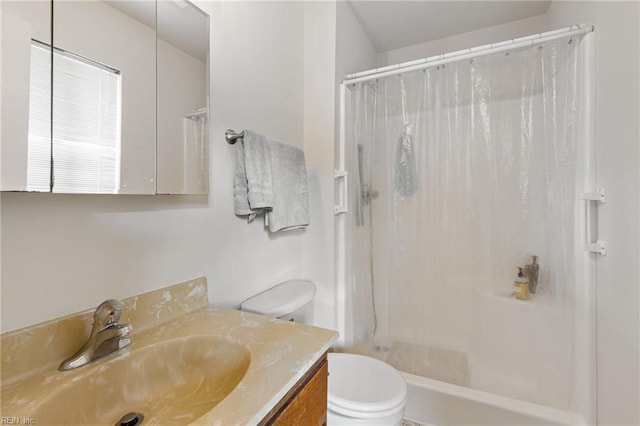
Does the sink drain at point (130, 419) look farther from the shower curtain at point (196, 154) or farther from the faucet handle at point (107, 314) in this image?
the shower curtain at point (196, 154)

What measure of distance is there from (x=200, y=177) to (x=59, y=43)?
0.48 meters

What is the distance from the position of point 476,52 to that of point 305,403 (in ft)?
5.71

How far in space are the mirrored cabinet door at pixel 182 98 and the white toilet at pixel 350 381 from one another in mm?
579

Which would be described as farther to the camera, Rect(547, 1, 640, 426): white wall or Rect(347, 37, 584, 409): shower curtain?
Rect(347, 37, 584, 409): shower curtain

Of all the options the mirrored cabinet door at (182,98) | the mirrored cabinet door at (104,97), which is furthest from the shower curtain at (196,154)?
the mirrored cabinet door at (104,97)

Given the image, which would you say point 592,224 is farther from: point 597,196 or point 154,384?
point 154,384

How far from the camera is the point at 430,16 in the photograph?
2002 millimetres

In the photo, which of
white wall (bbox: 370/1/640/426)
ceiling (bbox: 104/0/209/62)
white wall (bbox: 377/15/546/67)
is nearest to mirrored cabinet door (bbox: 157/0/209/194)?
ceiling (bbox: 104/0/209/62)

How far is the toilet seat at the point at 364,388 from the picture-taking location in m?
1.09

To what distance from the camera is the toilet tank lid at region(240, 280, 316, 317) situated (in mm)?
1173

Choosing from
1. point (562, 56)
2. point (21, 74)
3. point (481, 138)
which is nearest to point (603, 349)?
point (481, 138)

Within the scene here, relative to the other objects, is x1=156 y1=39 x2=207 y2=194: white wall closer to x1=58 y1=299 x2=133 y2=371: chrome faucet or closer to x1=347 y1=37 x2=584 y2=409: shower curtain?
x1=58 y1=299 x2=133 y2=371: chrome faucet

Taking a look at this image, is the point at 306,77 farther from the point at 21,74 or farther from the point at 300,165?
the point at 21,74

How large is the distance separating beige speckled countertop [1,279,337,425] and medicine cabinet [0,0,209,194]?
358mm
